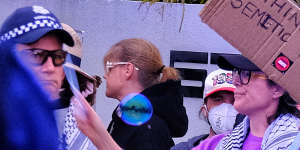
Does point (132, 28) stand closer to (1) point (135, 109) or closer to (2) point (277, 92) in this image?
(1) point (135, 109)

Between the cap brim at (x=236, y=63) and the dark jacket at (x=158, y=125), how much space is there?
1.60ft

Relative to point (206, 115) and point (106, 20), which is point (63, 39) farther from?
point (106, 20)

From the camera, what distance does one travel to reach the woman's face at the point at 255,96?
3070mm

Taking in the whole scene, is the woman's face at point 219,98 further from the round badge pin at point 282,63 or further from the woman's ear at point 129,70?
the round badge pin at point 282,63

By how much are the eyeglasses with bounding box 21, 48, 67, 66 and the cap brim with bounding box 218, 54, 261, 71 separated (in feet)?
4.64

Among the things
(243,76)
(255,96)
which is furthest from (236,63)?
(255,96)

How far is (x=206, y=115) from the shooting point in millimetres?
4324

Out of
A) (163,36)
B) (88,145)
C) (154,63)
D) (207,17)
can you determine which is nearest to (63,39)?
(88,145)

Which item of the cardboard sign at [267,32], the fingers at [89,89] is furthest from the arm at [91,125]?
the fingers at [89,89]

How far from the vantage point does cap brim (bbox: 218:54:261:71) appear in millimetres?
3141

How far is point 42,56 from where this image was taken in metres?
1.81

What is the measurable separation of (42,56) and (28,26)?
0.11 m

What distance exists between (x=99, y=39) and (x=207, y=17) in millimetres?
3852

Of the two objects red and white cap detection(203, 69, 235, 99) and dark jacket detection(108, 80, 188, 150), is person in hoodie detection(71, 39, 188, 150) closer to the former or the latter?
dark jacket detection(108, 80, 188, 150)
